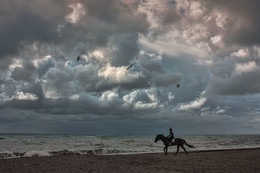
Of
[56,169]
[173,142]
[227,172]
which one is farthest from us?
[173,142]

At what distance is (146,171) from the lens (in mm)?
15195

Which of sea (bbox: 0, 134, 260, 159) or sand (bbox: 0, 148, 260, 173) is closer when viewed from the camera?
sand (bbox: 0, 148, 260, 173)

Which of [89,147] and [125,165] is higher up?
[125,165]

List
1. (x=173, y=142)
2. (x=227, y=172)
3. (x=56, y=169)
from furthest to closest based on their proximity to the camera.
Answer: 1. (x=173, y=142)
2. (x=56, y=169)
3. (x=227, y=172)

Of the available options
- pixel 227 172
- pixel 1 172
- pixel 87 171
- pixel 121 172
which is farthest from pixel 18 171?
pixel 227 172

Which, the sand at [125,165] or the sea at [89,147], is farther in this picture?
the sea at [89,147]

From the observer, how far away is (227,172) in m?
14.6

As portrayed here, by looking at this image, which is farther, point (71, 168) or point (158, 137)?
point (158, 137)

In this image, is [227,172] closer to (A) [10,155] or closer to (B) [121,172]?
(B) [121,172]

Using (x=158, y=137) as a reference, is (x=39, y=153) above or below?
below

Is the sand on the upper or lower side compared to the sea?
upper

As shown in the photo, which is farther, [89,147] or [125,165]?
[89,147]

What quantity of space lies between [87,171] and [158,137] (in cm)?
1313

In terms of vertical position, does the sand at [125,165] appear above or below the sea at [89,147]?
above
